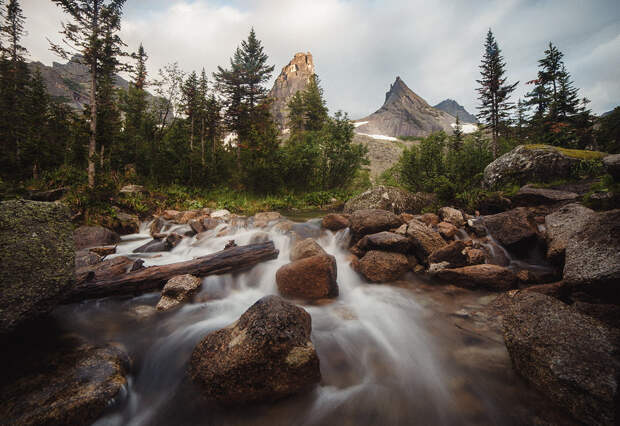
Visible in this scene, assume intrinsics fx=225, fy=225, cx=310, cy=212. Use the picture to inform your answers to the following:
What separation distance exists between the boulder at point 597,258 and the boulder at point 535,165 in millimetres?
5982

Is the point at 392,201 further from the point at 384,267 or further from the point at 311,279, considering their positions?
the point at 311,279

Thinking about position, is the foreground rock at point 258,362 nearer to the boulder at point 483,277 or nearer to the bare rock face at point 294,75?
the boulder at point 483,277

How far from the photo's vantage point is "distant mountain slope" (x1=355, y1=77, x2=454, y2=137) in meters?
80.4

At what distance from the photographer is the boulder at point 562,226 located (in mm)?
3826

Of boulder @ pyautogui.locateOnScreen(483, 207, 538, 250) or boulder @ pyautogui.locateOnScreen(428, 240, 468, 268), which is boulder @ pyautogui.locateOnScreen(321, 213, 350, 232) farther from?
boulder @ pyautogui.locateOnScreen(483, 207, 538, 250)

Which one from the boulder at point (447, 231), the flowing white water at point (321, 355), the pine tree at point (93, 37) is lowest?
the flowing white water at point (321, 355)

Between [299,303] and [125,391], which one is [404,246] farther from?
[125,391]

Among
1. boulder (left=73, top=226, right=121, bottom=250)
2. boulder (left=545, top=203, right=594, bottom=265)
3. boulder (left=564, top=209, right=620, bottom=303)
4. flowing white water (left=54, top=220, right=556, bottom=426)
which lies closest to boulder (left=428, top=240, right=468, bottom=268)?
flowing white water (left=54, top=220, right=556, bottom=426)

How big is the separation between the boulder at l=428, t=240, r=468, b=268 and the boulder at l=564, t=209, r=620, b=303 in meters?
1.44

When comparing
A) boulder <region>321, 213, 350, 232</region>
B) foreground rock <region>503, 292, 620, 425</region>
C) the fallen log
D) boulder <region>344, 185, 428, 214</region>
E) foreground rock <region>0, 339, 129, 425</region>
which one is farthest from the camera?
boulder <region>344, 185, 428, 214</region>

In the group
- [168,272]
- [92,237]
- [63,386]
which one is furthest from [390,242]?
[92,237]

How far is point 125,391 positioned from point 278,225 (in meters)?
5.42

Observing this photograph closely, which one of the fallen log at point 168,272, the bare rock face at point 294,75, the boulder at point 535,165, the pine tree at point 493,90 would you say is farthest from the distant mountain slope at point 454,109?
the fallen log at point 168,272

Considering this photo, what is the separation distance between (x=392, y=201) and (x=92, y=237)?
1005 cm
